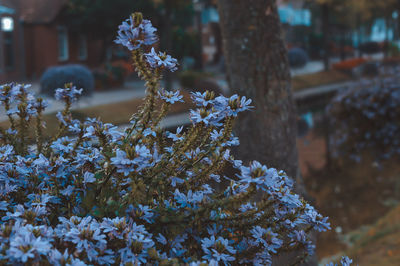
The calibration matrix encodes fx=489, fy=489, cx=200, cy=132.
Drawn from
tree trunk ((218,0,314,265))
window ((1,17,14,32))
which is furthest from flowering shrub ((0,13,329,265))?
window ((1,17,14,32))

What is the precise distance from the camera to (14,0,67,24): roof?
77.3ft

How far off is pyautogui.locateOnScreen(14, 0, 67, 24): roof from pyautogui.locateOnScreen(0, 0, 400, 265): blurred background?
49 mm

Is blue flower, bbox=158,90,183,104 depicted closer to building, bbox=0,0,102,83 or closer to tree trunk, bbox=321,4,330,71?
building, bbox=0,0,102,83

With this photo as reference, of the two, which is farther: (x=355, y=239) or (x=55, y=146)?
(x=355, y=239)

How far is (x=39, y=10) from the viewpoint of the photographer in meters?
24.2

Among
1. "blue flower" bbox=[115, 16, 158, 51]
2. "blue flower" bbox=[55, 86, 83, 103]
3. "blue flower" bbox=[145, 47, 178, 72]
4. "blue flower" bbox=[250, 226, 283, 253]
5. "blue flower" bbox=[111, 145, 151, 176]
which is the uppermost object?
"blue flower" bbox=[115, 16, 158, 51]

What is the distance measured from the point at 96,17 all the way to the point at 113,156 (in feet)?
79.4

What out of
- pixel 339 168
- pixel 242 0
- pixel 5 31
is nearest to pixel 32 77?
pixel 5 31

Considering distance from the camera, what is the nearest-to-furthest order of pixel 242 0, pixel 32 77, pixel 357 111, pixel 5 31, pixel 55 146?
pixel 55 146, pixel 242 0, pixel 357 111, pixel 5 31, pixel 32 77

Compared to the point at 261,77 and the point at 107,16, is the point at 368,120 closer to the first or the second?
the point at 261,77

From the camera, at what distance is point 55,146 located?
6.24 feet

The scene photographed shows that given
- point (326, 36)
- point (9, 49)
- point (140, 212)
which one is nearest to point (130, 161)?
point (140, 212)

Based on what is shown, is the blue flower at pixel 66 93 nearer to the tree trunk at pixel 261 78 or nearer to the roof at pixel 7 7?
the tree trunk at pixel 261 78

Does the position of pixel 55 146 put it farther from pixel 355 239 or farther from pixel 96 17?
pixel 96 17
